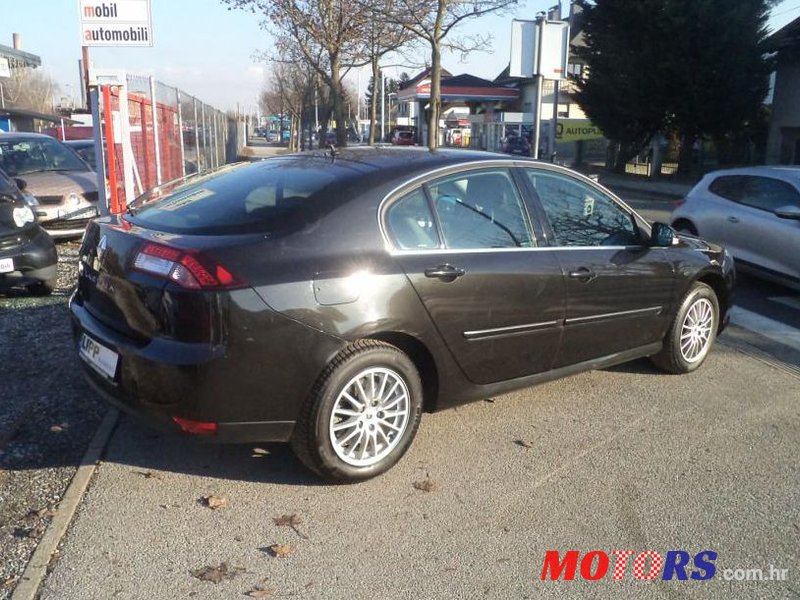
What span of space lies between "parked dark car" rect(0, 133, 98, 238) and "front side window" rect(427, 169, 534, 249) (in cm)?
735

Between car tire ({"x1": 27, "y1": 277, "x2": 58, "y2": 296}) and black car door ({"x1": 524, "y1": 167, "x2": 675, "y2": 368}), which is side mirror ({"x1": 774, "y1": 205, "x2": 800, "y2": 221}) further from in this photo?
car tire ({"x1": 27, "y1": 277, "x2": 58, "y2": 296})

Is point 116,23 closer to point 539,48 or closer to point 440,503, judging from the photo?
point 539,48

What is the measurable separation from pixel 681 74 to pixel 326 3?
1311 cm

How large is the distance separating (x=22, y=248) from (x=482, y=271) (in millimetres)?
4895

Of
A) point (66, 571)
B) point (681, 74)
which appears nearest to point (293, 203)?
point (66, 571)

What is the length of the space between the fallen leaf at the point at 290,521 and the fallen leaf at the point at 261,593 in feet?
1.42

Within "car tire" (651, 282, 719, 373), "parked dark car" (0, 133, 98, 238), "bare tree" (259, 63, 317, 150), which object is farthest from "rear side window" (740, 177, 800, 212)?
"bare tree" (259, 63, 317, 150)

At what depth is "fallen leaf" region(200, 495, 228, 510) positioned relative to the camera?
3588 millimetres

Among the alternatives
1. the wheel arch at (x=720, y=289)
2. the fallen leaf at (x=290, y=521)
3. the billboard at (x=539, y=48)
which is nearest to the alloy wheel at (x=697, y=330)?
the wheel arch at (x=720, y=289)

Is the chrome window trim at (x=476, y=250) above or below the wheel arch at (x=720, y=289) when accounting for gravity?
above

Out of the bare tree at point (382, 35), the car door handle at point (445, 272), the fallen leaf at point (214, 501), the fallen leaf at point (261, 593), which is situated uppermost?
the bare tree at point (382, 35)

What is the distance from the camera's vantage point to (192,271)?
3354 millimetres

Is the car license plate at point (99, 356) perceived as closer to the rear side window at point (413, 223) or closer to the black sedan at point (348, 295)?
the black sedan at point (348, 295)

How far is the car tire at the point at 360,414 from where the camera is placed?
3615mm
